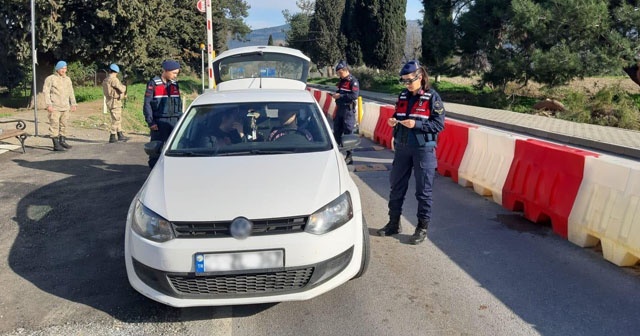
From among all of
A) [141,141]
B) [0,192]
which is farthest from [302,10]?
[0,192]

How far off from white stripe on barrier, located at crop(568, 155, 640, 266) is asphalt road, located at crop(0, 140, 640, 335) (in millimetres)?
147

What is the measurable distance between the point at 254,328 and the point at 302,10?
95.7 m

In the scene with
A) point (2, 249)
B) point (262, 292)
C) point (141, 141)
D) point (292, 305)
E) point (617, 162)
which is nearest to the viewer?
point (262, 292)

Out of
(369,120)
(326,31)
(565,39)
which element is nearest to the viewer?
(369,120)

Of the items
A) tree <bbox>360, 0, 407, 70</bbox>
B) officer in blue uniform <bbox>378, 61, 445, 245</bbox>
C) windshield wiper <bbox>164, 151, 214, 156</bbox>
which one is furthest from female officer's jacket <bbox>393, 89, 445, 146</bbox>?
tree <bbox>360, 0, 407, 70</bbox>

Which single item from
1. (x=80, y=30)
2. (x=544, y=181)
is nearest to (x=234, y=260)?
(x=544, y=181)

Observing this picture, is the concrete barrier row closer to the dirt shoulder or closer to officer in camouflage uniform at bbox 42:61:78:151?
officer in camouflage uniform at bbox 42:61:78:151

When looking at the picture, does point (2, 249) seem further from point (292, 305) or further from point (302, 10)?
point (302, 10)

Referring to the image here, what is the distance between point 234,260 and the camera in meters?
3.46

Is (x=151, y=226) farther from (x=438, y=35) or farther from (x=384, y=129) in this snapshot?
(x=438, y=35)

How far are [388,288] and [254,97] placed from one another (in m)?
2.36

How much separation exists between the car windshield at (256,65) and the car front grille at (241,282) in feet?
20.8

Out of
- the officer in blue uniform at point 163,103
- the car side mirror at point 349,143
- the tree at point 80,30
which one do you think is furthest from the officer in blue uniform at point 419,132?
the tree at point 80,30

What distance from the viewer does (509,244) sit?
17.4ft
